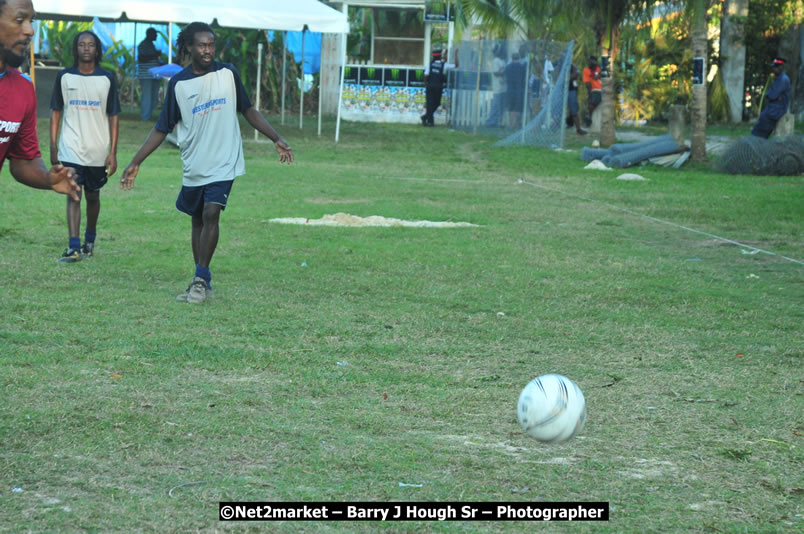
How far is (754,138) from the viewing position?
21.0 metres

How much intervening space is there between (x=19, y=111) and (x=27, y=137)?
9.3 inches

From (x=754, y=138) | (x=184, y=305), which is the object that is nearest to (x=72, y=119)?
(x=184, y=305)

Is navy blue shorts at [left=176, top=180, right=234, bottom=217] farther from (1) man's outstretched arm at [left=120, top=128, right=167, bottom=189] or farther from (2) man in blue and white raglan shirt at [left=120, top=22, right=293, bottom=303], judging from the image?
(1) man's outstretched arm at [left=120, top=128, right=167, bottom=189]

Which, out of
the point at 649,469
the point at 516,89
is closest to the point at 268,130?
the point at 649,469

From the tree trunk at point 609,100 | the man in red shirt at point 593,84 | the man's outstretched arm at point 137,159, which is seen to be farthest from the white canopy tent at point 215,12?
the man's outstretched arm at point 137,159

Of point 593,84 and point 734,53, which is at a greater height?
point 734,53

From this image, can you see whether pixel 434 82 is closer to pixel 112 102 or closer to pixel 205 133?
pixel 112 102

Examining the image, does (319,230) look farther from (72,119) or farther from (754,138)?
(754,138)

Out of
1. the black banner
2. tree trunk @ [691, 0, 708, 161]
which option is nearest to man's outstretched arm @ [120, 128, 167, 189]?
the black banner

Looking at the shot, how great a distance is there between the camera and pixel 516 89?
95.8 feet

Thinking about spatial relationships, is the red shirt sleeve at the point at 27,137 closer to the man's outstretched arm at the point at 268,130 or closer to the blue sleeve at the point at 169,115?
the blue sleeve at the point at 169,115

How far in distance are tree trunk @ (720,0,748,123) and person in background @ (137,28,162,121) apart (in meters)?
17.9

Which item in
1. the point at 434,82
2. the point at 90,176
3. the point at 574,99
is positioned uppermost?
the point at 434,82

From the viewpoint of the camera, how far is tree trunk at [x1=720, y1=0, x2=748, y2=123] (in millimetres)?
34812
